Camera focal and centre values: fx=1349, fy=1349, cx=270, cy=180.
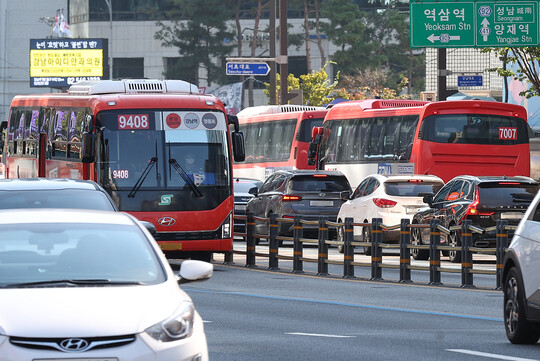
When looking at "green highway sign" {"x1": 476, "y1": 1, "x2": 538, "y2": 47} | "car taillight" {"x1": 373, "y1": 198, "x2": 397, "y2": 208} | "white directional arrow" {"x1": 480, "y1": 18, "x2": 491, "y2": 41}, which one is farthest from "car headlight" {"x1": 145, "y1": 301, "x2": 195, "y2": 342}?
"white directional arrow" {"x1": 480, "y1": 18, "x2": 491, "y2": 41}

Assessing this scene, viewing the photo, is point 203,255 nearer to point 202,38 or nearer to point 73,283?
point 73,283

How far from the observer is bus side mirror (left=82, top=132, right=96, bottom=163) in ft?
76.0

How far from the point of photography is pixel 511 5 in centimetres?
3753

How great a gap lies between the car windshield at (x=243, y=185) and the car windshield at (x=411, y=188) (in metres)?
8.61

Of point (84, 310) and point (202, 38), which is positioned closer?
point (84, 310)

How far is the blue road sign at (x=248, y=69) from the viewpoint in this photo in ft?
162

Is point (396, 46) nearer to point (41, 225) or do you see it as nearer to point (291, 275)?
point (291, 275)

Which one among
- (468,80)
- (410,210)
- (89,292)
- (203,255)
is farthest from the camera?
(468,80)

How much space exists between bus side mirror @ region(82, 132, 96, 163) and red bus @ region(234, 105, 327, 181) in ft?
64.8

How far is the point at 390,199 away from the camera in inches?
1110

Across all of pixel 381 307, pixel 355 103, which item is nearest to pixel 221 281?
pixel 381 307

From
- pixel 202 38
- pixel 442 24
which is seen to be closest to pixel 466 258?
pixel 442 24

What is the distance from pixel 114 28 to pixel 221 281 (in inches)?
3708

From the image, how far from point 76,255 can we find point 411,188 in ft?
66.6
